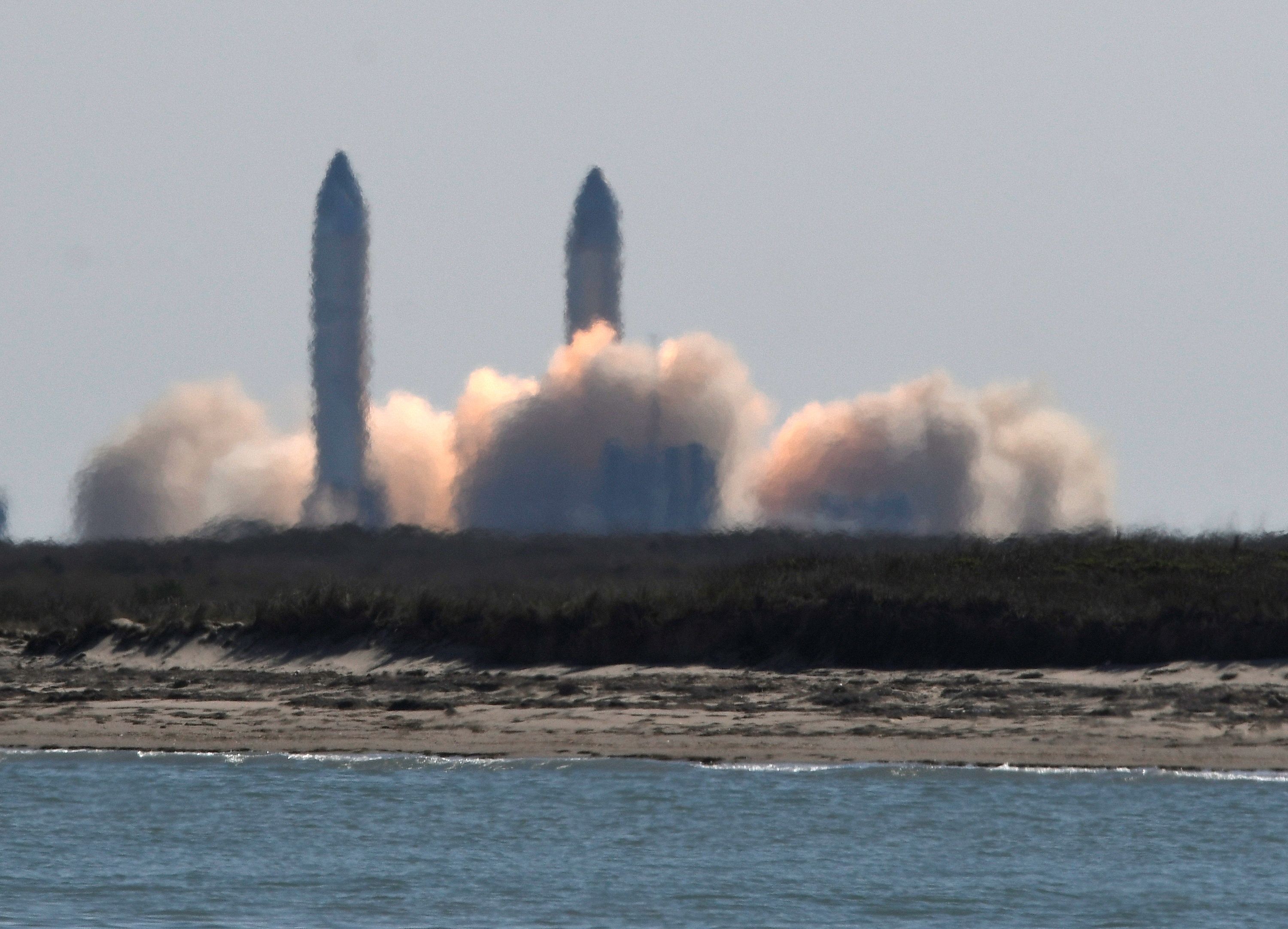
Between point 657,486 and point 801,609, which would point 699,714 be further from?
point 657,486

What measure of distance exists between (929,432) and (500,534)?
19.2 metres

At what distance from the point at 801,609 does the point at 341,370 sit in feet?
130

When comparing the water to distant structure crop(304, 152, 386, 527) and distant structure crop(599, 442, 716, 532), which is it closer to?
distant structure crop(304, 152, 386, 527)

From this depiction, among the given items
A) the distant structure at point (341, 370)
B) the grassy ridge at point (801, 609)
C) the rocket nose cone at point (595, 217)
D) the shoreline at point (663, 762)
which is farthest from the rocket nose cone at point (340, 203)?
the shoreline at point (663, 762)

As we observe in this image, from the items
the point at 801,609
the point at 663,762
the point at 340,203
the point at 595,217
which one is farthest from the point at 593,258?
the point at 663,762

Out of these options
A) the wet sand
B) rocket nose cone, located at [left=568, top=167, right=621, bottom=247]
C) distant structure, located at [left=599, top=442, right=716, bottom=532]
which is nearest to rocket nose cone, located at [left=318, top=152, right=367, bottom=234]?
rocket nose cone, located at [left=568, top=167, right=621, bottom=247]

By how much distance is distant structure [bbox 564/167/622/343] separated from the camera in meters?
69.1

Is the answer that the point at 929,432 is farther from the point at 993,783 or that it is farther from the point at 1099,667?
the point at 993,783

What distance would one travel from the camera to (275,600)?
31.2 meters

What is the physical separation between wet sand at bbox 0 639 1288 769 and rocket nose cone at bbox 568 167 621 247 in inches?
1650

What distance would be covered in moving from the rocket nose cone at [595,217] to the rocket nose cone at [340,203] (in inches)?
260

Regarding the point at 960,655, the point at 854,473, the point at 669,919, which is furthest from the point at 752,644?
the point at 854,473

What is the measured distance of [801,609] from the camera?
2770cm

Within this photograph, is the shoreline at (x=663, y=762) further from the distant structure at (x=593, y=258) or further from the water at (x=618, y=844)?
the distant structure at (x=593, y=258)
